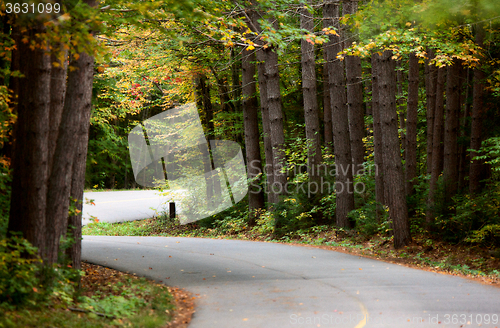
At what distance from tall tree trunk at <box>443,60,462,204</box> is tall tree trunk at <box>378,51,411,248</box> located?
222cm

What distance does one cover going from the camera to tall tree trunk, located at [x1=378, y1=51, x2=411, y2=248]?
12.2m

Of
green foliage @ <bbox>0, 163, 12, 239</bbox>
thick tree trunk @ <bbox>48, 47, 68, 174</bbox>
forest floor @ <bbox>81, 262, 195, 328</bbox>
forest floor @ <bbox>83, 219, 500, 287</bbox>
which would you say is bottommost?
forest floor @ <bbox>83, 219, 500, 287</bbox>

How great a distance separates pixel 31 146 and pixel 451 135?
12512mm

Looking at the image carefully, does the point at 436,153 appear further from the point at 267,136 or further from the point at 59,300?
the point at 59,300

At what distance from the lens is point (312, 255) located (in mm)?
12078

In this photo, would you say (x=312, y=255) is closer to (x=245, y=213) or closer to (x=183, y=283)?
(x=183, y=283)

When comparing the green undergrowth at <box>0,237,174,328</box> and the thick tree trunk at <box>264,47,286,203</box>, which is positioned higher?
the thick tree trunk at <box>264,47,286,203</box>

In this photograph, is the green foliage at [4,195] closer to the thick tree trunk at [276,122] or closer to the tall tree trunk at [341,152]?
the thick tree trunk at [276,122]

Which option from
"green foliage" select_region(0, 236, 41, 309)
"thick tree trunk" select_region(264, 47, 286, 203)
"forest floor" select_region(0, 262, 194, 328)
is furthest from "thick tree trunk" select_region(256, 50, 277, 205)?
"green foliage" select_region(0, 236, 41, 309)

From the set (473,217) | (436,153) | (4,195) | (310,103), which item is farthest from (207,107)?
(4,195)

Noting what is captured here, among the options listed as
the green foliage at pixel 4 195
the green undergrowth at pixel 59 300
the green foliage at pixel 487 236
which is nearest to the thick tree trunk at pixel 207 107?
the green foliage at pixel 487 236

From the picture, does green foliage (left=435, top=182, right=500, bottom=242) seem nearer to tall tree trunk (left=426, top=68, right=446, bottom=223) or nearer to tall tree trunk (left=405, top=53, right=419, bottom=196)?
tall tree trunk (left=426, top=68, right=446, bottom=223)

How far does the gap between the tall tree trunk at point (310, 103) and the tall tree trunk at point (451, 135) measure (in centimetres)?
454

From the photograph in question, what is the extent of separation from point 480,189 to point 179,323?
1181 cm
